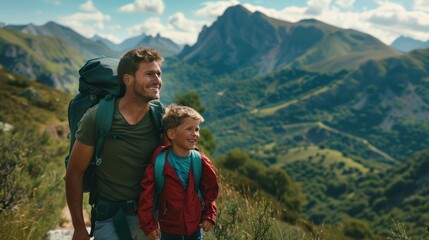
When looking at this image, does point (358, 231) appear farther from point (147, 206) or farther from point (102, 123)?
point (102, 123)

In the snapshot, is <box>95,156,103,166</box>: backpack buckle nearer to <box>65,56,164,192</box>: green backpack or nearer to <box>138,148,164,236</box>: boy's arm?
<box>65,56,164,192</box>: green backpack

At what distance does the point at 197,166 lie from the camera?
12.1 feet

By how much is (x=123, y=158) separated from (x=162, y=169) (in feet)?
1.10

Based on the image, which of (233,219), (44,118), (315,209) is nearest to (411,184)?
(315,209)

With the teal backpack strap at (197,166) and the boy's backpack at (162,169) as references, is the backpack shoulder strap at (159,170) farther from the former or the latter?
the teal backpack strap at (197,166)

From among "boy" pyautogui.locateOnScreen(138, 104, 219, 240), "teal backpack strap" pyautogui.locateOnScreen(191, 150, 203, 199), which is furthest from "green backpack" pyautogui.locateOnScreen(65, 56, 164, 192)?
"teal backpack strap" pyautogui.locateOnScreen(191, 150, 203, 199)

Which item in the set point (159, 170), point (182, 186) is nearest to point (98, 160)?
point (159, 170)

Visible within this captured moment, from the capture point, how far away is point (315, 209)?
140m

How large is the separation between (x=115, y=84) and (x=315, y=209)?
14381cm

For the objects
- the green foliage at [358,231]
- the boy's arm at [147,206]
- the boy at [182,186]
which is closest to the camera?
the boy's arm at [147,206]

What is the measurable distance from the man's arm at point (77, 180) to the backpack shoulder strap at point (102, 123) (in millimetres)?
64

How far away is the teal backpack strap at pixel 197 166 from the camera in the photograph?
3.67 metres

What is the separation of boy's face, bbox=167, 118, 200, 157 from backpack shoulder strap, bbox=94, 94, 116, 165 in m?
0.53

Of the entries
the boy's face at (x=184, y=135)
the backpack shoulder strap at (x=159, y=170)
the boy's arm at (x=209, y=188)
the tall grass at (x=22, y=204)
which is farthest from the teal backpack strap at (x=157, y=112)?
the tall grass at (x=22, y=204)
